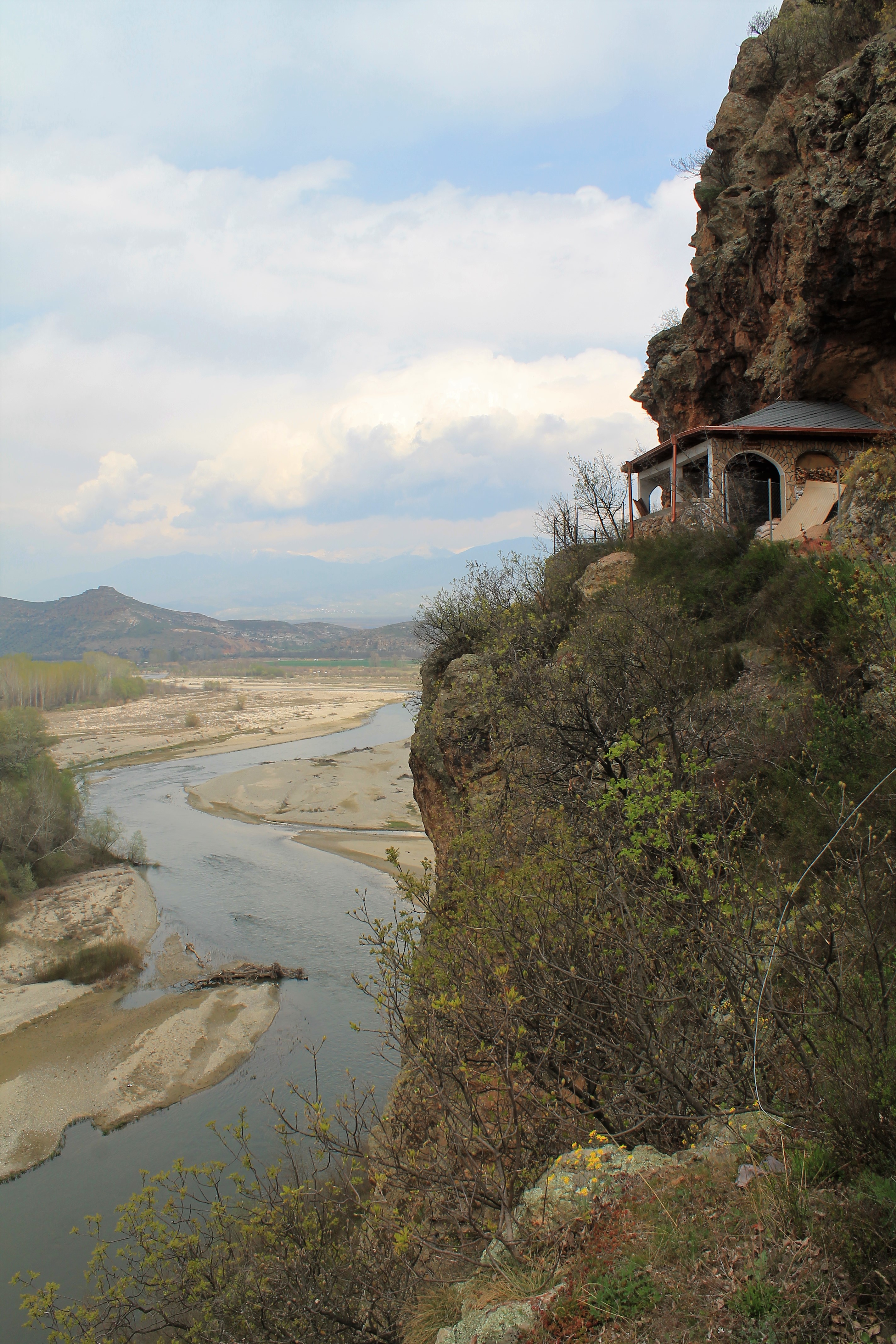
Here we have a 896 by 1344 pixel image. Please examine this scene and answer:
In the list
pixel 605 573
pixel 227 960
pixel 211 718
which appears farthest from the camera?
pixel 211 718

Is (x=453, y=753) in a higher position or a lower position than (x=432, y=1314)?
higher

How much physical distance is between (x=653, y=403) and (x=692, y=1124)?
2981 centimetres

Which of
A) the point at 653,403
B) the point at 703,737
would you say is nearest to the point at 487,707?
the point at 703,737

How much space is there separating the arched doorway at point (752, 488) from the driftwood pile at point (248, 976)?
65.3ft

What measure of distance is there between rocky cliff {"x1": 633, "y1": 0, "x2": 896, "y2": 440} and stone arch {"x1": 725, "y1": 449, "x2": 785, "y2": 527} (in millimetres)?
2881

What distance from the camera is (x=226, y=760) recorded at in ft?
212

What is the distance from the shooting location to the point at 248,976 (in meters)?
23.1

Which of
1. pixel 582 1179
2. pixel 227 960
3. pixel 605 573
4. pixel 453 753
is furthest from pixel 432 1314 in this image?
pixel 227 960

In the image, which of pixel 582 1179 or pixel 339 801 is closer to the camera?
pixel 582 1179

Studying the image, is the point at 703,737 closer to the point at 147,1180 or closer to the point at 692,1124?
the point at 692,1124

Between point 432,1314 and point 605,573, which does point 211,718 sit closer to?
point 605,573

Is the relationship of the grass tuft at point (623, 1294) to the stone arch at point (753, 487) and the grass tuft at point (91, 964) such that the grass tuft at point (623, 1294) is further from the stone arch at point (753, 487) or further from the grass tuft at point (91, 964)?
the grass tuft at point (91, 964)

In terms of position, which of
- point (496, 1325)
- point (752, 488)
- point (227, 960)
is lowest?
point (227, 960)

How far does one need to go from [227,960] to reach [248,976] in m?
1.96
